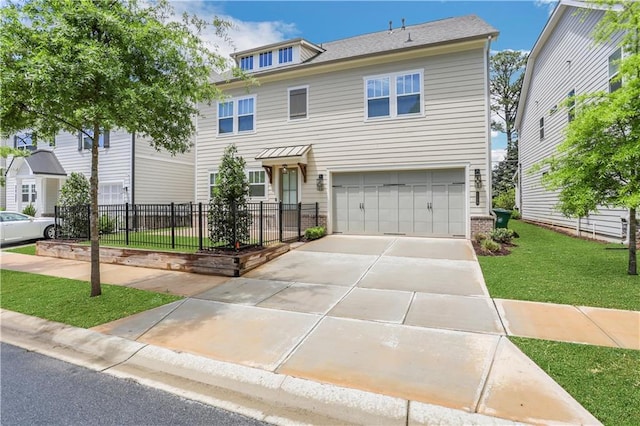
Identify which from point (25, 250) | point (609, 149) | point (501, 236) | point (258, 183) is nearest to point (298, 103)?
point (258, 183)

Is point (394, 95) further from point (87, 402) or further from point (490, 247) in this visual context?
point (87, 402)

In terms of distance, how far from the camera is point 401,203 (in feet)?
40.8

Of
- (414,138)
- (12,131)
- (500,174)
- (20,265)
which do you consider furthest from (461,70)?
(500,174)

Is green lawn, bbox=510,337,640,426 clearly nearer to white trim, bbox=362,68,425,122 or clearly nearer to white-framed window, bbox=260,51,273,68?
white trim, bbox=362,68,425,122

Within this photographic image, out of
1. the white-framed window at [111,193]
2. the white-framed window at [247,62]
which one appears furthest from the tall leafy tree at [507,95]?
the white-framed window at [111,193]

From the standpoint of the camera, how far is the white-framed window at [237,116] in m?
14.7

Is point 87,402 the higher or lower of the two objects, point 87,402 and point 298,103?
the lower

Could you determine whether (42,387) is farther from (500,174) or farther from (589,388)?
(500,174)

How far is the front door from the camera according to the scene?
13.8 m

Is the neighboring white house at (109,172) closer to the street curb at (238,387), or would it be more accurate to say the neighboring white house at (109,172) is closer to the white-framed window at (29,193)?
the white-framed window at (29,193)

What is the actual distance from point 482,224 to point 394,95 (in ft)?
18.2

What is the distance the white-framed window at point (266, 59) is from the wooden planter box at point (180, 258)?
9.22 meters

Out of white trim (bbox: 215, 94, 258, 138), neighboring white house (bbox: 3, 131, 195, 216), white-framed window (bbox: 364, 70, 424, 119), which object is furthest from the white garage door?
neighboring white house (bbox: 3, 131, 195, 216)

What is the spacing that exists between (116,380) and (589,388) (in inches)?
180
